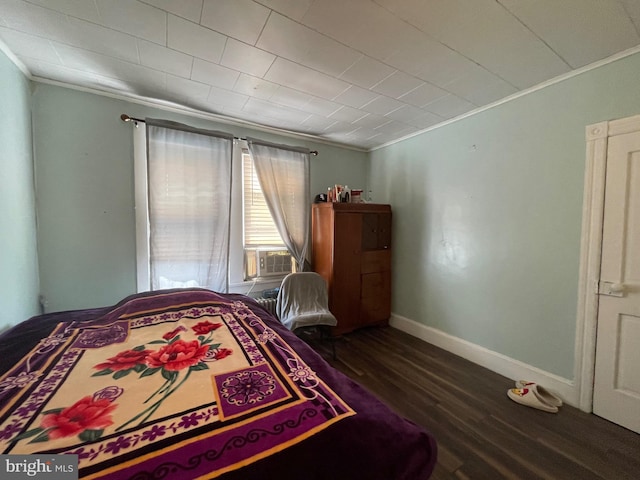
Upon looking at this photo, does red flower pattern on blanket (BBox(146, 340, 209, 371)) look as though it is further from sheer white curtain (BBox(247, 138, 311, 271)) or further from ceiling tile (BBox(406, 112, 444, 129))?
ceiling tile (BBox(406, 112, 444, 129))

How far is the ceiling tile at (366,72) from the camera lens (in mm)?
1760

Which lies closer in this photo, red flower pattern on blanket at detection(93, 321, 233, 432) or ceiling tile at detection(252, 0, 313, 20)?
red flower pattern on blanket at detection(93, 321, 233, 432)

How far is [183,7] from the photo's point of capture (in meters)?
1.31

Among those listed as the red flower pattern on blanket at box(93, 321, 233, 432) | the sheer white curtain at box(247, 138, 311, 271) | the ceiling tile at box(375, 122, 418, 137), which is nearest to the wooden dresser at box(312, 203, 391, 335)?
the sheer white curtain at box(247, 138, 311, 271)

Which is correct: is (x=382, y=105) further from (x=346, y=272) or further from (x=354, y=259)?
(x=346, y=272)

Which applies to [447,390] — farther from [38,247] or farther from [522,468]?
[38,247]

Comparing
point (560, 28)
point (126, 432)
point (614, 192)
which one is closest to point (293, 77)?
point (560, 28)

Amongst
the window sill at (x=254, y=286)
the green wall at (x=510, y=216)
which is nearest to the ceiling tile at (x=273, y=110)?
the green wall at (x=510, y=216)

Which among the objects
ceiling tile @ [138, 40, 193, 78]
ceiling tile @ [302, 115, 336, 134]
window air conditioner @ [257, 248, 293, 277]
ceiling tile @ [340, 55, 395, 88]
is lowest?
window air conditioner @ [257, 248, 293, 277]

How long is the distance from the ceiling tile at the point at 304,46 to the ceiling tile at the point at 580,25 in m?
0.93

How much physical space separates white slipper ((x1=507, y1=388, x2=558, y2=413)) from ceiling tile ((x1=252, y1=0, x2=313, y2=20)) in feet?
10.1

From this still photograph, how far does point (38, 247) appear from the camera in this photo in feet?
6.66

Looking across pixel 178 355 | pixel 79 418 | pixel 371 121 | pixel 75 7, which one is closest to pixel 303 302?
pixel 178 355

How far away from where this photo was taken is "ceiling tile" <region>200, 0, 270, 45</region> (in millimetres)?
1292
